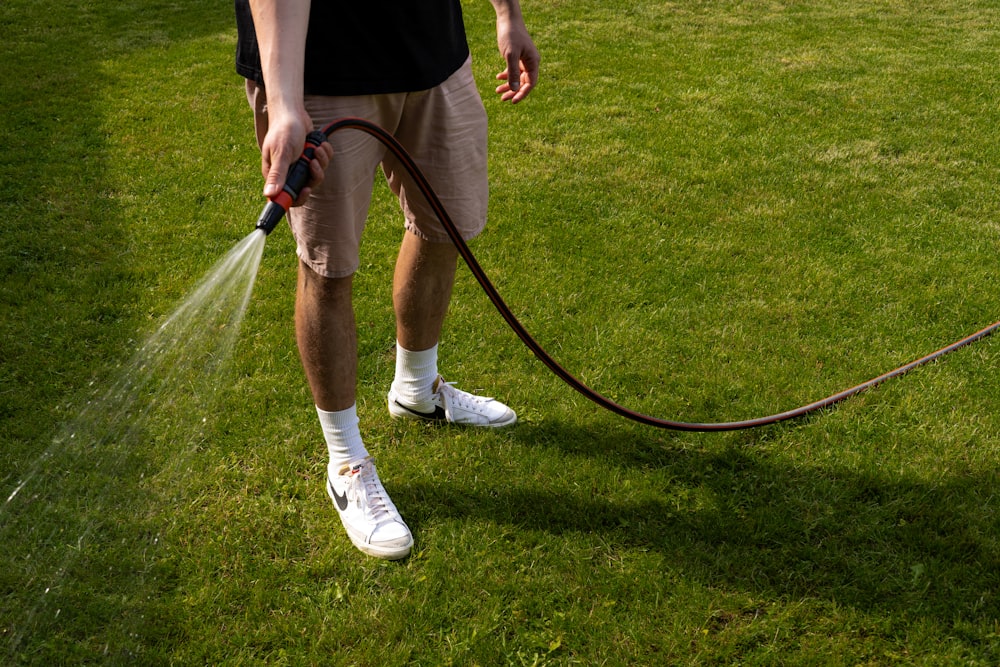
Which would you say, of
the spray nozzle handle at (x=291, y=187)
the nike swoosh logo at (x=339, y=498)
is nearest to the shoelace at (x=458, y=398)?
the nike swoosh logo at (x=339, y=498)

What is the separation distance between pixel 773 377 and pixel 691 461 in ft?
1.93

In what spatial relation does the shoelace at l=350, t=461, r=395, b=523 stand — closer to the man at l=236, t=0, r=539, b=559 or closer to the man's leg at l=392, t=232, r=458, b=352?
the man at l=236, t=0, r=539, b=559

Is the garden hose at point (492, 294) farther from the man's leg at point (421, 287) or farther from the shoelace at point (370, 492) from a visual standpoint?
the shoelace at point (370, 492)

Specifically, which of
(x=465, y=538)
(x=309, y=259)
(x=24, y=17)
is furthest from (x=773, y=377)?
(x=24, y=17)

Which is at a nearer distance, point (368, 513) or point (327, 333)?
point (327, 333)

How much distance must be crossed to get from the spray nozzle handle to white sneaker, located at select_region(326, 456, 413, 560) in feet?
3.30

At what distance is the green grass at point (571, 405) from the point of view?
2.27 meters

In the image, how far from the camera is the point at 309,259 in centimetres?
226

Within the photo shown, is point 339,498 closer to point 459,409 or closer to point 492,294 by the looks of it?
point 459,409

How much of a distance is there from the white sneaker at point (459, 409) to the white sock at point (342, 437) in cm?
37

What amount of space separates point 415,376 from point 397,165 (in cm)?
73

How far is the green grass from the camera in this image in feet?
7.45

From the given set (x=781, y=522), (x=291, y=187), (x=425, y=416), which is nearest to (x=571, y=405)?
(x=425, y=416)

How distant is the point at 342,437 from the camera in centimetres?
254
